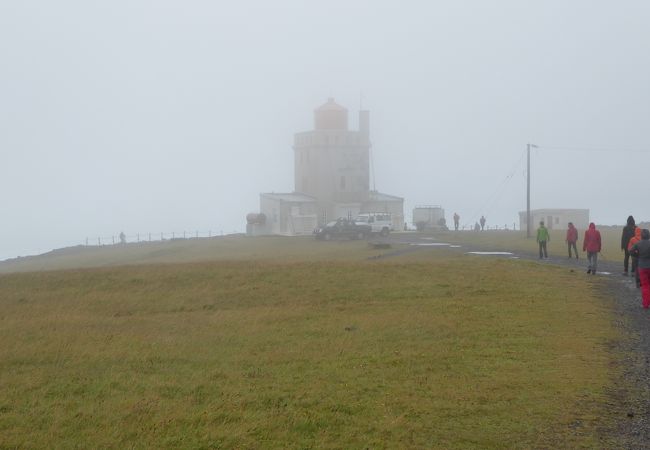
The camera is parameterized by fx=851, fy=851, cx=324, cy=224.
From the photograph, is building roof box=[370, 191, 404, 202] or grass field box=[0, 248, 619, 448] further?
building roof box=[370, 191, 404, 202]

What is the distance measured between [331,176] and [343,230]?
59.2 ft

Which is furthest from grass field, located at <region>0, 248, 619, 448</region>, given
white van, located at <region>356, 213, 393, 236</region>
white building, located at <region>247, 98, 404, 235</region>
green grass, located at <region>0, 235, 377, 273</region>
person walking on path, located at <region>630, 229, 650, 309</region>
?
white building, located at <region>247, 98, 404, 235</region>

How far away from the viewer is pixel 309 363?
16.0 metres

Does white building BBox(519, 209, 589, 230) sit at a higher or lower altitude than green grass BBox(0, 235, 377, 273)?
higher

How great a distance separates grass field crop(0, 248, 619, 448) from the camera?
11922mm

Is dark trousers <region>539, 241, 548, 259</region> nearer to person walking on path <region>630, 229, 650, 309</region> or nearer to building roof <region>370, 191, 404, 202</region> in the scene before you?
person walking on path <region>630, 229, 650, 309</region>

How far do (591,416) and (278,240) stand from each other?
170ft

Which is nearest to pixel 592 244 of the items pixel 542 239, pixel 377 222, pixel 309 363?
pixel 542 239

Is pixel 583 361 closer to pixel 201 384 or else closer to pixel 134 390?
pixel 201 384

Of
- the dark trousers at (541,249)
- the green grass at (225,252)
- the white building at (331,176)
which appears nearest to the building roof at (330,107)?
the white building at (331,176)

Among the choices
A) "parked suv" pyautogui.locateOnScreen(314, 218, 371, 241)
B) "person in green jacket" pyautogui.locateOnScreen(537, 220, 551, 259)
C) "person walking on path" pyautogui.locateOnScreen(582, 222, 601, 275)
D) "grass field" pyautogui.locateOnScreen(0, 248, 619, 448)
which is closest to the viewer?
"grass field" pyautogui.locateOnScreen(0, 248, 619, 448)

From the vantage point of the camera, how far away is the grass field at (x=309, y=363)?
1192cm

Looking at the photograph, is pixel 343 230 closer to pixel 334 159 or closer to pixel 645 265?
pixel 334 159

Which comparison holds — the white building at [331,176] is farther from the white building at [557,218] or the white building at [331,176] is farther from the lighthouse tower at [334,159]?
the white building at [557,218]
